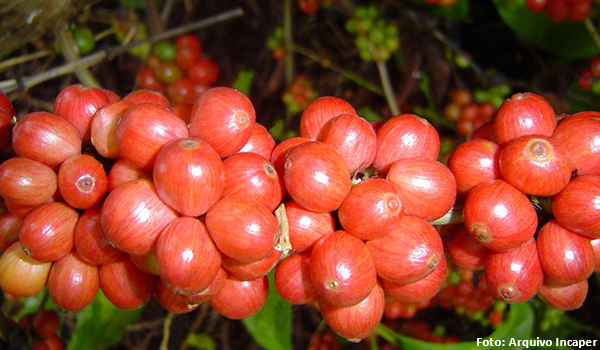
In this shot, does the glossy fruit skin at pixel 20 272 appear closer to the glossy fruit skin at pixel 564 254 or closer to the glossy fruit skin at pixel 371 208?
the glossy fruit skin at pixel 371 208

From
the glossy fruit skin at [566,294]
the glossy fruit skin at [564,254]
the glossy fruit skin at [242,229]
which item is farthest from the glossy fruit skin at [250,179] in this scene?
the glossy fruit skin at [566,294]

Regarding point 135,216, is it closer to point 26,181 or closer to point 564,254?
point 26,181

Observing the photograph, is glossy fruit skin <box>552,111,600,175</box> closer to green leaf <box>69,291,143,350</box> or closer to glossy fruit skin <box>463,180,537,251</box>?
glossy fruit skin <box>463,180,537,251</box>

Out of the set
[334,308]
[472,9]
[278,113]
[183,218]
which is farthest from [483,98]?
[183,218]

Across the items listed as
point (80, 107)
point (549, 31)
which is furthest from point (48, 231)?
point (549, 31)

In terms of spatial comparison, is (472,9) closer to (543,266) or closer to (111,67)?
(543,266)
